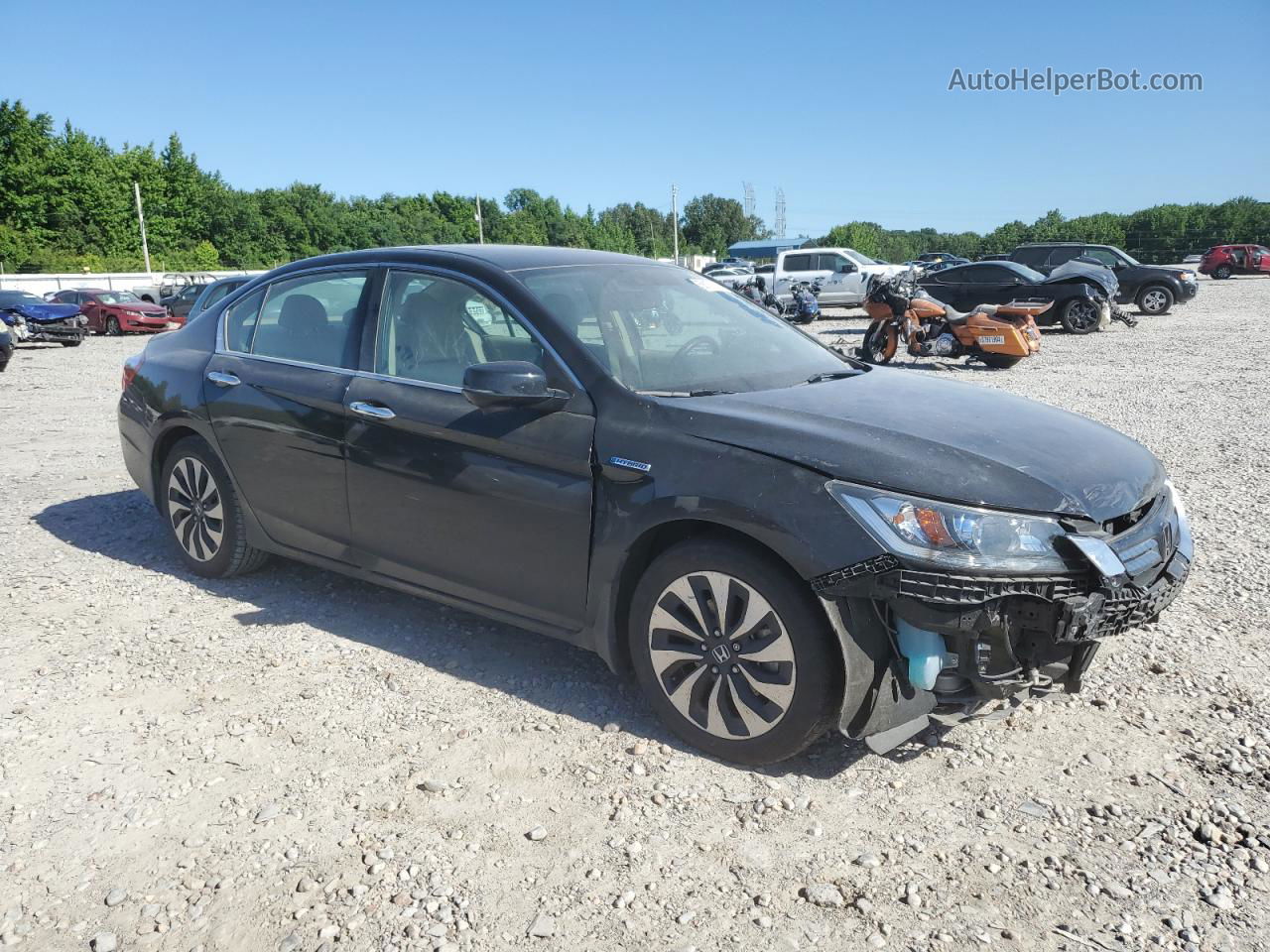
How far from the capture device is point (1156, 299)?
23875 mm

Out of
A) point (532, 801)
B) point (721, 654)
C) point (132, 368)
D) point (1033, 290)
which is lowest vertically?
point (532, 801)

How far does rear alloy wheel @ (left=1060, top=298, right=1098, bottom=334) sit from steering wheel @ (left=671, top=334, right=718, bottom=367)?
60.0ft

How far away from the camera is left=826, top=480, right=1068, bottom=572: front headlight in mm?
2799

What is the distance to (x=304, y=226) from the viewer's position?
3164 inches

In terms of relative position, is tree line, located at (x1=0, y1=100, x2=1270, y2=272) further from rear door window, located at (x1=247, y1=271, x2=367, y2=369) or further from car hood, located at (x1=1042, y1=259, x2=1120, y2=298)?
rear door window, located at (x1=247, y1=271, x2=367, y2=369)

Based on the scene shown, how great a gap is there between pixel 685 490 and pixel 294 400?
217 cm

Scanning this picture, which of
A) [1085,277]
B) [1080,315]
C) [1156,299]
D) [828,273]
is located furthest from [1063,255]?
[828,273]

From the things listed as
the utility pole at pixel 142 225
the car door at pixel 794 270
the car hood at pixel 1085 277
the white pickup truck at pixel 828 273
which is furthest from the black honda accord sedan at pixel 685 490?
the utility pole at pixel 142 225

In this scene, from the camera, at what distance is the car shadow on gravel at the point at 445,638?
3523 millimetres

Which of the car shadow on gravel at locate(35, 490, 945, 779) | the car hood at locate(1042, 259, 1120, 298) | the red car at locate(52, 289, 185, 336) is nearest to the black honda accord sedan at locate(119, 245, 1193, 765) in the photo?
the car shadow on gravel at locate(35, 490, 945, 779)

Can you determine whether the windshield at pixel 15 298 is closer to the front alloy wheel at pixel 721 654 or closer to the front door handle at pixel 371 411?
the front door handle at pixel 371 411

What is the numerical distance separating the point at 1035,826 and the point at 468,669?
2.25 meters

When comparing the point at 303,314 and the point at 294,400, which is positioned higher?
the point at 303,314

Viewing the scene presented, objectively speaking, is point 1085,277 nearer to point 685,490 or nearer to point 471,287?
point 471,287
